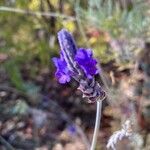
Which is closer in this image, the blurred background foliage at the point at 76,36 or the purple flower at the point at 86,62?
the purple flower at the point at 86,62

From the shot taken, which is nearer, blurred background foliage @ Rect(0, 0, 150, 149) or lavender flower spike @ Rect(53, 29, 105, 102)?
lavender flower spike @ Rect(53, 29, 105, 102)

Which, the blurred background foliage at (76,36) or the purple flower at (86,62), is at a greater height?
the blurred background foliage at (76,36)

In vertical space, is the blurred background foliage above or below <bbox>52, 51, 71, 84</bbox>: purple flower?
above

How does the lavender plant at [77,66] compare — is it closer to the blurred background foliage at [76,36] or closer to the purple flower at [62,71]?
the purple flower at [62,71]

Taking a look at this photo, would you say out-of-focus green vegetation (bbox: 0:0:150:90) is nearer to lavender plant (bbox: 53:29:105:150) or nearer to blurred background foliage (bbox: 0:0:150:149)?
blurred background foliage (bbox: 0:0:150:149)

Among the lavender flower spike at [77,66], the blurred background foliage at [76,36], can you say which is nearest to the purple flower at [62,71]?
the lavender flower spike at [77,66]

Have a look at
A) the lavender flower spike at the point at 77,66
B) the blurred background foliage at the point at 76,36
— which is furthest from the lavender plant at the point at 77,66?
the blurred background foliage at the point at 76,36

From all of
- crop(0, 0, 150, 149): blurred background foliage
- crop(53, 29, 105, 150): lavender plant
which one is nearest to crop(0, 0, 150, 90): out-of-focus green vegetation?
crop(0, 0, 150, 149): blurred background foliage

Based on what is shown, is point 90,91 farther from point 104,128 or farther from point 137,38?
point 104,128

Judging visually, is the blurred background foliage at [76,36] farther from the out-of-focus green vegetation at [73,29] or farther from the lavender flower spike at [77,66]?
the lavender flower spike at [77,66]

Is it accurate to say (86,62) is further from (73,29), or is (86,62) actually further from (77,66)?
(73,29)
